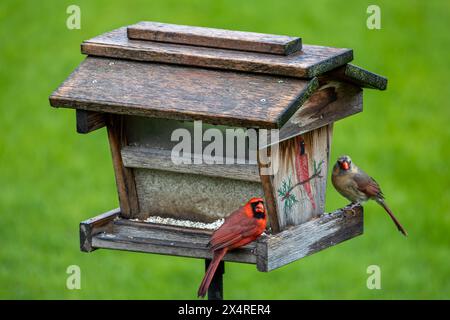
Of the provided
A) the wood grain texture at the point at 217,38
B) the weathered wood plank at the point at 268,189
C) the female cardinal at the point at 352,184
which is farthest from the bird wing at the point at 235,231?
the female cardinal at the point at 352,184

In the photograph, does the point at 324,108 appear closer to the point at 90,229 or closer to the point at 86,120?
the point at 86,120

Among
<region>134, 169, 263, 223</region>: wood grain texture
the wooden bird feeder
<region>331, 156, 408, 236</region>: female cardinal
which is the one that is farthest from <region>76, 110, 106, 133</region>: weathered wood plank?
<region>331, 156, 408, 236</region>: female cardinal

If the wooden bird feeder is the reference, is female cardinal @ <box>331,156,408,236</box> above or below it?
below

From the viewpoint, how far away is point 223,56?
255 inches

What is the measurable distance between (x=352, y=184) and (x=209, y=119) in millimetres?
1679

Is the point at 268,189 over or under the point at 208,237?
over

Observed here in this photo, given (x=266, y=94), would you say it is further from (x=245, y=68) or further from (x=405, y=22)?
(x=405, y=22)

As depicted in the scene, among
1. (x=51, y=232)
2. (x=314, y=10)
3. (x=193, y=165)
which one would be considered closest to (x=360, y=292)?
(x=51, y=232)

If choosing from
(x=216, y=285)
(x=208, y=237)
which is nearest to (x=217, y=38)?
(x=208, y=237)

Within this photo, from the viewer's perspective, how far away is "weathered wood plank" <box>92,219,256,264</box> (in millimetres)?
6574

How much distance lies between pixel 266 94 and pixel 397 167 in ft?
21.0

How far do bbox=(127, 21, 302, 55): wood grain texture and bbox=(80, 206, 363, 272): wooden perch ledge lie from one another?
3.21ft

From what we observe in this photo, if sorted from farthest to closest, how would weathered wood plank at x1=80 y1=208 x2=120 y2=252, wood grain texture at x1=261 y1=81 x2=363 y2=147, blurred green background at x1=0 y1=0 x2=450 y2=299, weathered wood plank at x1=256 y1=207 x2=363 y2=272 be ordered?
blurred green background at x1=0 y1=0 x2=450 y2=299 → weathered wood plank at x1=80 y1=208 x2=120 y2=252 → wood grain texture at x1=261 y1=81 x2=363 y2=147 → weathered wood plank at x1=256 y1=207 x2=363 y2=272

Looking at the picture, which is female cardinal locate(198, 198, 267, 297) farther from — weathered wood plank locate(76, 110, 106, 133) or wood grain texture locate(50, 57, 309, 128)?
weathered wood plank locate(76, 110, 106, 133)
